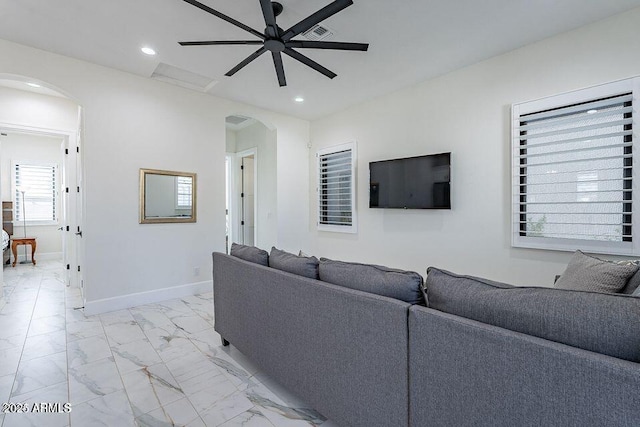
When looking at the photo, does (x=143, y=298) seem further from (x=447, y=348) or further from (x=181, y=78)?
(x=447, y=348)

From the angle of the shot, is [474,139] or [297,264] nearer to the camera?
[297,264]

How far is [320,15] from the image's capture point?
1.99m

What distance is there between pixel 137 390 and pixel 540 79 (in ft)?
13.9

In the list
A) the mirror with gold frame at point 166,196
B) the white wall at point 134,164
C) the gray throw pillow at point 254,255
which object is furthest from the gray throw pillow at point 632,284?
the mirror with gold frame at point 166,196

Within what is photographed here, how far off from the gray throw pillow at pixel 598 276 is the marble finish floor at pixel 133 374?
168cm

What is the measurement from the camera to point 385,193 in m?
4.12

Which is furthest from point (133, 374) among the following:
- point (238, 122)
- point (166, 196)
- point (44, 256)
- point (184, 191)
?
point (44, 256)

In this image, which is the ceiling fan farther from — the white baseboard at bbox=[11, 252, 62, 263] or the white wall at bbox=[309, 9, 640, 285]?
the white baseboard at bbox=[11, 252, 62, 263]

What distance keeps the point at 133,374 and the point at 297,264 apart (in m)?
1.52

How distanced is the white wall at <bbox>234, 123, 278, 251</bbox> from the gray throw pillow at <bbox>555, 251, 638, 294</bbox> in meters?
3.95

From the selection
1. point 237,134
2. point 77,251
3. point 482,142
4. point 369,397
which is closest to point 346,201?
point 482,142

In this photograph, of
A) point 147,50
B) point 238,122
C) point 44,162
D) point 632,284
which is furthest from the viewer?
point 44,162

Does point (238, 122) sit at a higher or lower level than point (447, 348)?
higher

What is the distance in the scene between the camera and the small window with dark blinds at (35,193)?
21.0ft
